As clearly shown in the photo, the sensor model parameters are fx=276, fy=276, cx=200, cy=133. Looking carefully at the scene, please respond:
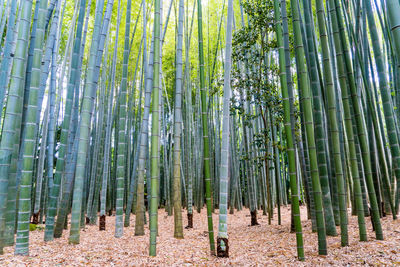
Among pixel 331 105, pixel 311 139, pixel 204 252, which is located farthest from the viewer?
pixel 204 252

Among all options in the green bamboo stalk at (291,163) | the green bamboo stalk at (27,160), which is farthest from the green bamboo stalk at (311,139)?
the green bamboo stalk at (27,160)

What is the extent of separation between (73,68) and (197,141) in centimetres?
393

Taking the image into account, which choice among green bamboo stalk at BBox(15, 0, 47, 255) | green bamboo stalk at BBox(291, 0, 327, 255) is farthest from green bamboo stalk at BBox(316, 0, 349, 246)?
green bamboo stalk at BBox(15, 0, 47, 255)

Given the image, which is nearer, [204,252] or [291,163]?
[291,163]

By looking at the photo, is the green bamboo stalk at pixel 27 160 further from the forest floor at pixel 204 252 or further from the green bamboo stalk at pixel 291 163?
the green bamboo stalk at pixel 291 163

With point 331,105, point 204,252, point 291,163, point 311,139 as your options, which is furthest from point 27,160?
point 331,105

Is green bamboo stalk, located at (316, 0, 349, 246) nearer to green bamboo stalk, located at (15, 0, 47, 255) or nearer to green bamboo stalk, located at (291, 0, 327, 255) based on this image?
green bamboo stalk, located at (291, 0, 327, 255)

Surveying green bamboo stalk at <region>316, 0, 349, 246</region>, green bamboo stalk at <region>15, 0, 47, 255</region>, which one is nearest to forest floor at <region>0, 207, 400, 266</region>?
green bamboo stalk at <region>15, 0, 47, 255</region>

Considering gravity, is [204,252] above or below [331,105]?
below

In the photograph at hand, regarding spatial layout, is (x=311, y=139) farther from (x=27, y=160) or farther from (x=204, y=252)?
(x=27, y=160)

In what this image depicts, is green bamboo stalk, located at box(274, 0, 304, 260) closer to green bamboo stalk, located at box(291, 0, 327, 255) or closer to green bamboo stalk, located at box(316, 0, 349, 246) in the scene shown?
green bamboo stalk, located at box(291, 0, 327, 255)

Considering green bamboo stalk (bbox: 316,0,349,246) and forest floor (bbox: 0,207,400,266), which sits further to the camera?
green bamboo stalk (bbox: 316,0,349,246)

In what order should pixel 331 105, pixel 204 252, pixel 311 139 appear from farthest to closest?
pixel 204 252
pixel 331 105
pixel 311 139

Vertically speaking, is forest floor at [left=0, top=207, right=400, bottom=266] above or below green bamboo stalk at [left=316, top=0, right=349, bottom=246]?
below
